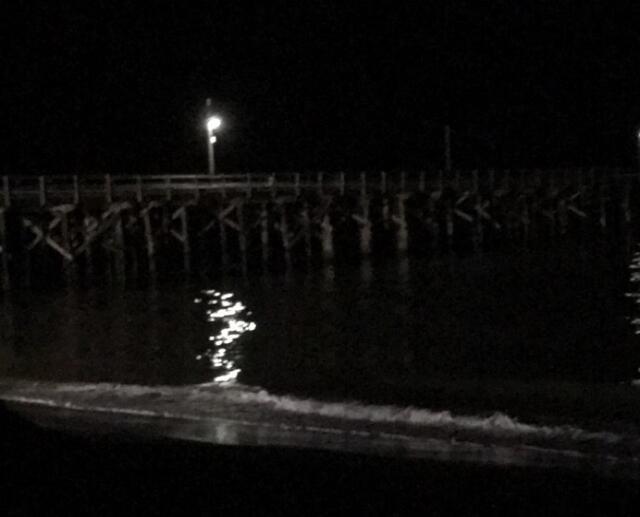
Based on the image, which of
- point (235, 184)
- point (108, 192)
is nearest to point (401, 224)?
point (235, 184)

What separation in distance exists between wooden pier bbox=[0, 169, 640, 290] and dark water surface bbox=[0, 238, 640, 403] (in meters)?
2.64

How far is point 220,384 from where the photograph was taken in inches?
527

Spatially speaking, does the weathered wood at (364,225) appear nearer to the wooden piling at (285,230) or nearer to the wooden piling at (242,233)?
the wooden piling at (285,230)

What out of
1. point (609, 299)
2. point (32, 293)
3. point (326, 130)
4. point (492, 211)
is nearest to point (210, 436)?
point (609, 299)

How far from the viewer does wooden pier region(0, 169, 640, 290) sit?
30781 mm

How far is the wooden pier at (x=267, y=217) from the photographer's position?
30781mm

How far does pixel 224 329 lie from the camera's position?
2016 cm

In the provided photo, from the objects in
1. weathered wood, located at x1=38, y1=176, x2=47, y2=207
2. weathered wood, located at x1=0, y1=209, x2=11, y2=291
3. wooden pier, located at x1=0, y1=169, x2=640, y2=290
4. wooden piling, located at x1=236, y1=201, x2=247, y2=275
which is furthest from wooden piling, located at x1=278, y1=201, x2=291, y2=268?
weathered wood, located at x1=0, y1=209, x2=11, y2=291

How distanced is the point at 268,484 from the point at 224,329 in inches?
485

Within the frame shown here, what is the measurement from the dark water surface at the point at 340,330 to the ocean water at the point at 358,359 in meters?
0.04

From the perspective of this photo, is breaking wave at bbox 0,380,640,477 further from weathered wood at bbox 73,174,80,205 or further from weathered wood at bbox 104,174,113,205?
weathered wood at bbox 104,174,113,205

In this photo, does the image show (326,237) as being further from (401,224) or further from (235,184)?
(235,184)

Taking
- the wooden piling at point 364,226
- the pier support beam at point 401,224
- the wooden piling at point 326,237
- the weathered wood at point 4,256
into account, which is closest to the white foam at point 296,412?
the weathered wood at point 4,256

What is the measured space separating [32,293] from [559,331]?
14334 mm
